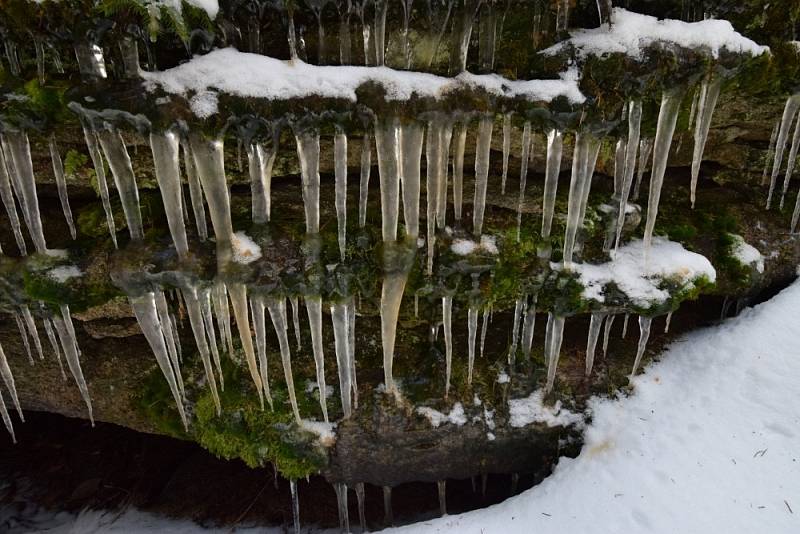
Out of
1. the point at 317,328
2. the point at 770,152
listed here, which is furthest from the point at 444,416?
the point at 770,152

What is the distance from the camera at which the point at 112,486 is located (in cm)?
613

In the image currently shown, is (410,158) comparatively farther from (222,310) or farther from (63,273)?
(63,273)

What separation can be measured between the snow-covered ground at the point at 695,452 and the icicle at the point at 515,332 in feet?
2.91

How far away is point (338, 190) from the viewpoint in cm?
348

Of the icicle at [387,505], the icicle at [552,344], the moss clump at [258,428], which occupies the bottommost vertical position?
the icicle at [387,505]

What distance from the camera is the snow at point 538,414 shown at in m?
4.64

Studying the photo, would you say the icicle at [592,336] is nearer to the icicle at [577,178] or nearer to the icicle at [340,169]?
the icicle at [577,178]

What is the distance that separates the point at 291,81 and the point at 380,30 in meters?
0.73

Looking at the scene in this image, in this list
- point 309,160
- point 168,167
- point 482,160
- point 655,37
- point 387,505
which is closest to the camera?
point 168,167

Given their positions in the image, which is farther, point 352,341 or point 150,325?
point 352,341

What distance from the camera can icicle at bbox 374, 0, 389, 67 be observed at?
11.0 ft

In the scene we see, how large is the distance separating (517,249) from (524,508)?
2244mm

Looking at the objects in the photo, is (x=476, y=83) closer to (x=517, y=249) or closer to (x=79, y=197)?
(x=517, y=249)

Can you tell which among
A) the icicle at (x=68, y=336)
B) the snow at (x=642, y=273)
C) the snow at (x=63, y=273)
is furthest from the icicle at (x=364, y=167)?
the icicle at (x=68, y=336)
